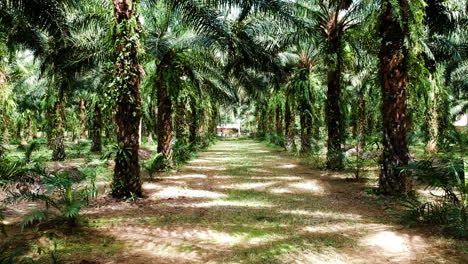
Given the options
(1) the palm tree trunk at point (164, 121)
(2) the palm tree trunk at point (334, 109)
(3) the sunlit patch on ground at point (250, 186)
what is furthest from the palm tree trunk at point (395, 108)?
(1) the palm tree trunk at point (164, 121)

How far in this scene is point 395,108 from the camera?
295 inches

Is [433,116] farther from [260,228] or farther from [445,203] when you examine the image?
[260,228]

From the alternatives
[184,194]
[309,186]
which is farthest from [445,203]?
[184,194]

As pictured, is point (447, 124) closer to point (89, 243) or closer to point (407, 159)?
point (407, 159)

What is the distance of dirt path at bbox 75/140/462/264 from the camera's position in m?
4.22

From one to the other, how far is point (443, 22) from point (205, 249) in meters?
10.1

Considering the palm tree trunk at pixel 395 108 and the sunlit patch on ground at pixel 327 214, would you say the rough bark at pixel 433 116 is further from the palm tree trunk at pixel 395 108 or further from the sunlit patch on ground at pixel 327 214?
the sunlit patch on ground at pixel 327 214

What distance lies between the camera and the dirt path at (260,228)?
4.22 m

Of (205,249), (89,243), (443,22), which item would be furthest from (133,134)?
(443,22)

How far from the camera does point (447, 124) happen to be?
558 inches

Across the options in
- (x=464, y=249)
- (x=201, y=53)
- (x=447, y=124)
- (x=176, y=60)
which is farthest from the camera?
(x=447, y=124)

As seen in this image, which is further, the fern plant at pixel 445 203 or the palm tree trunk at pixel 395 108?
the palm tree trunk at pixel 395 108

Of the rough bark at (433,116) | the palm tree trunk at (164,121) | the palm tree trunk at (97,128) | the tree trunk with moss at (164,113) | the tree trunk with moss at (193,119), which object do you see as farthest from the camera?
the palm tree trunk at (97,128)

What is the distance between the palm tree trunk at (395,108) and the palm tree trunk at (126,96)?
206 inches
